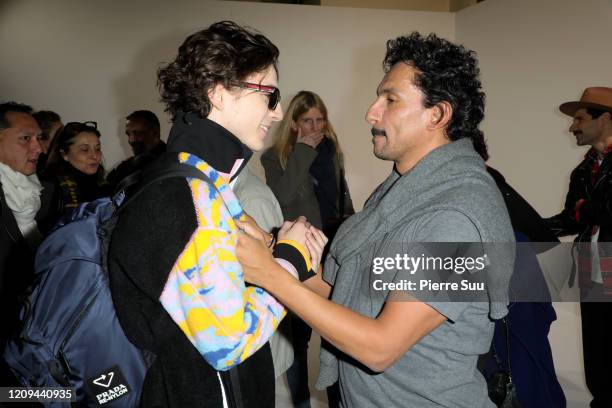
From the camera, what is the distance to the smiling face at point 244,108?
1162 millimetres

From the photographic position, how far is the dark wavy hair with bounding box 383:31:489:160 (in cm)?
136

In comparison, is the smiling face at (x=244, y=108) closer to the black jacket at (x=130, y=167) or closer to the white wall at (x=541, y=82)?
the black jacket at (x=130, y=167)

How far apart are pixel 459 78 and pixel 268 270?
2.37 ft

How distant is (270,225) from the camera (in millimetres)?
2119

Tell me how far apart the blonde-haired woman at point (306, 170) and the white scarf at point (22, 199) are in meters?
1.37

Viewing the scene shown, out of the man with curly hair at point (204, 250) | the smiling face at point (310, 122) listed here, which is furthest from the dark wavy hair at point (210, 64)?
the smiling face at point (310, 122)

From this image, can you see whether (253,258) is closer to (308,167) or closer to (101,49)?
(308,167)

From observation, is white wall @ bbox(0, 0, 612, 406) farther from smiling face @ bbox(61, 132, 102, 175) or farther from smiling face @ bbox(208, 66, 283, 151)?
smiling face @ bbox(208, 66, 283, 151)

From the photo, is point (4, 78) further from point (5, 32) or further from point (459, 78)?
point (459, 78)

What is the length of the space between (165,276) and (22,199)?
186 cm

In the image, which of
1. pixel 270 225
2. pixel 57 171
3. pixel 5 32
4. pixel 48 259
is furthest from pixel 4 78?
pixel 48 259

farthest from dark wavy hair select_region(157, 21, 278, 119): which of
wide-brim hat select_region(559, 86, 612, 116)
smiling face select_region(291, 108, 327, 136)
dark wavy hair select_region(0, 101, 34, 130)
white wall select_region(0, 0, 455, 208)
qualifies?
white wall select_region(0, 0, 455, 208)

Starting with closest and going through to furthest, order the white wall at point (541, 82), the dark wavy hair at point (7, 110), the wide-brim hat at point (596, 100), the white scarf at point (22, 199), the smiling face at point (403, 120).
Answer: the smiling face at point (403, 120)
the white scarf at point (22, 199)
the dark wavy hair at point (7, 110)
the wide-brim hat at point (596, 100)
the white wall at point (541, 82)

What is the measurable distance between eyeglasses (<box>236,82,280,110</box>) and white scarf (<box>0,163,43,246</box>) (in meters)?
1.75
